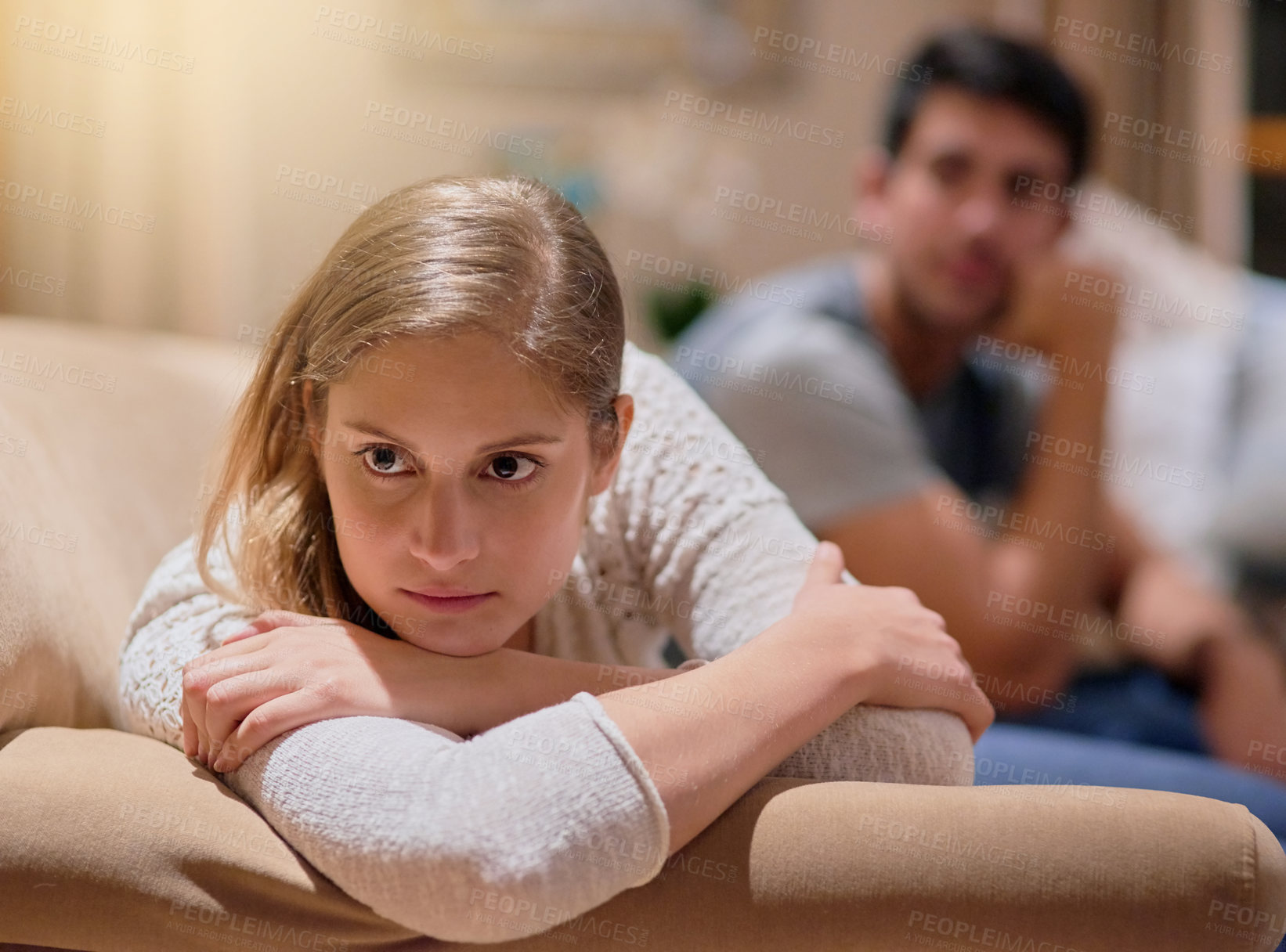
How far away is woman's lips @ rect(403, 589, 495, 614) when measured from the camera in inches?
31.9

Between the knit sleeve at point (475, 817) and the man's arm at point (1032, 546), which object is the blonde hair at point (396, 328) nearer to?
the knit sleeve at point (475, 817)

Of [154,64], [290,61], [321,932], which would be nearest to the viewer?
[321,932]

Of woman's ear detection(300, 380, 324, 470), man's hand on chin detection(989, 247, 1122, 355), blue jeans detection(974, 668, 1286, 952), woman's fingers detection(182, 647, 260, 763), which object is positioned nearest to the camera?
woman's fingers detection(182, 647, 260, 763)

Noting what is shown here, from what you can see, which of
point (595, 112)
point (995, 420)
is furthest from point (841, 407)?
point (595, 112)

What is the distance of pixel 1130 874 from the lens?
0.69 metres

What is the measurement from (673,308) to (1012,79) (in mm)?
1052

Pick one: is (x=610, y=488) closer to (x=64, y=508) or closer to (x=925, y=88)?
(x=64, y=508)

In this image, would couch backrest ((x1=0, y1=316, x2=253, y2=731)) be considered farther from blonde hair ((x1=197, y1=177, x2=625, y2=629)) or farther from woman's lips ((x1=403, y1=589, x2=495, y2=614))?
woman's lips ((x1=403, y1=589, x2=495, y2=614))

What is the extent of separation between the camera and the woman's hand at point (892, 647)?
2.73ft

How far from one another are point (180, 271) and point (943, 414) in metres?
1.77

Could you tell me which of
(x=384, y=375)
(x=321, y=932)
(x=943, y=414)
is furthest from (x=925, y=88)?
(x=321, y=932)

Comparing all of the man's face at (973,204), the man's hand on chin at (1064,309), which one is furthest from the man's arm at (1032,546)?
the man's face at (973,204)

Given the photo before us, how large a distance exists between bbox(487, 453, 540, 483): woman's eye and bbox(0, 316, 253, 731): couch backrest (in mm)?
337

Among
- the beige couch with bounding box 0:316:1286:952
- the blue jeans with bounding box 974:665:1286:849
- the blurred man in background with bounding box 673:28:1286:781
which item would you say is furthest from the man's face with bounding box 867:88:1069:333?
the beige couch with bounding box 0:316:1286:952
